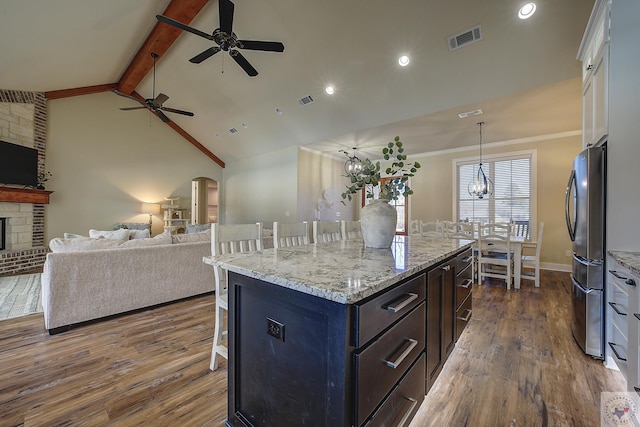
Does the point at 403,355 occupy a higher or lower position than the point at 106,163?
lower

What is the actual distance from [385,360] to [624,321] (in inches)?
74.6

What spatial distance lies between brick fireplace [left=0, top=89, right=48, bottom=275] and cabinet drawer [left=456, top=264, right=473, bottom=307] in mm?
6881

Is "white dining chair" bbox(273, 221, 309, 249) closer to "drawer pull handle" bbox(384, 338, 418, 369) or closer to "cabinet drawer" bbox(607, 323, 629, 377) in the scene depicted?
"drawer pull handle" bbox(384, 338, 418, 369)

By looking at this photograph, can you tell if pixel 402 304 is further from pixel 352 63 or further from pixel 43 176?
pixel 43 176

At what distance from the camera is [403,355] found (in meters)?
1.03

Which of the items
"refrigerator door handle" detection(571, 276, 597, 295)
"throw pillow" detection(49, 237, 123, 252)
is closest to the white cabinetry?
"refrigerator door handle" detection(571, 276, 597, 295)

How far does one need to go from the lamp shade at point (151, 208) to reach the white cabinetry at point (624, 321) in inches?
324

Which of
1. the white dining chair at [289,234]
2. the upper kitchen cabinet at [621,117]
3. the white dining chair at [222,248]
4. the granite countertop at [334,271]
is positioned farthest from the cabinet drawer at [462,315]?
the white dining chair at [222,248]

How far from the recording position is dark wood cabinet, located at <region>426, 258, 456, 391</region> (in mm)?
1353

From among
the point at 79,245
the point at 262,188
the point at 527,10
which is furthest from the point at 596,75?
the point at 262,188

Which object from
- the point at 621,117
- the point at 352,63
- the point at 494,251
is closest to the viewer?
the point at 621,117

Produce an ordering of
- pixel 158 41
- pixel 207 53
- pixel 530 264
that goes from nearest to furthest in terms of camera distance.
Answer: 1. pixel 207 53
2. pixel 158 41
3. pixel 530 264

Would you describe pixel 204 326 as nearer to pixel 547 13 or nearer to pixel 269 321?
pixel 269 321

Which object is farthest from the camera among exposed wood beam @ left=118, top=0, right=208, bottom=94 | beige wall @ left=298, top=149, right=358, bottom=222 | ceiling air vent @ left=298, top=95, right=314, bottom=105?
beige wall @ left=298, top=149, right=358, bottom=222
